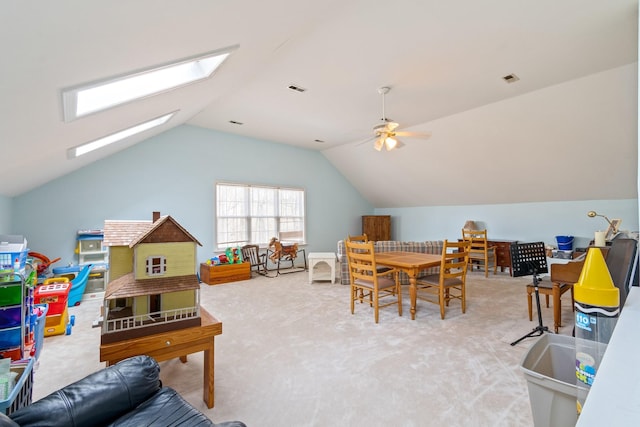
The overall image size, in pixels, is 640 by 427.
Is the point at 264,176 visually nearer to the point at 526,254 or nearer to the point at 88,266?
the point at 88,266

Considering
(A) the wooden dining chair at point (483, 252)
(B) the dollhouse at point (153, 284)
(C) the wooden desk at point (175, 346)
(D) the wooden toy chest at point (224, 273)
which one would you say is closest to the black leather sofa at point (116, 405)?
(C) the wooden desk at point (175, 346)

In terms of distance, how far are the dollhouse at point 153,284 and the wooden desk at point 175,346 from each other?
0.04 meters

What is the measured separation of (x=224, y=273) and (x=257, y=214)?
65.4 inches

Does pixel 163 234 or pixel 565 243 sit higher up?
pixel 163 234

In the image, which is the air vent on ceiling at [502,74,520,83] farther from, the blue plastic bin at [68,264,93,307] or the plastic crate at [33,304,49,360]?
the blue plastic bin at [68,264,93,307]

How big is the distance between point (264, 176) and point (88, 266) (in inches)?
143

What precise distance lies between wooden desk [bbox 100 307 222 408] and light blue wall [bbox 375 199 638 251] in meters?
6.55

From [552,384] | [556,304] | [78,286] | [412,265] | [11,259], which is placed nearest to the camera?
[552,384]

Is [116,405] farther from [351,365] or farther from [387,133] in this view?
[387,133]

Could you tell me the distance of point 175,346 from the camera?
1.74 meters

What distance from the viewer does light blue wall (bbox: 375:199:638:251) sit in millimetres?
5121

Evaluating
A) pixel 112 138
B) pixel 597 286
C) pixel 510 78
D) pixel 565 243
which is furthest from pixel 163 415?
pixel 565 243

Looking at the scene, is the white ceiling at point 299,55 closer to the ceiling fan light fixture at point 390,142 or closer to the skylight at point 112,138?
the skylight at point 112,138

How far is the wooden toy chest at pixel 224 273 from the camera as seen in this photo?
5328 mm
